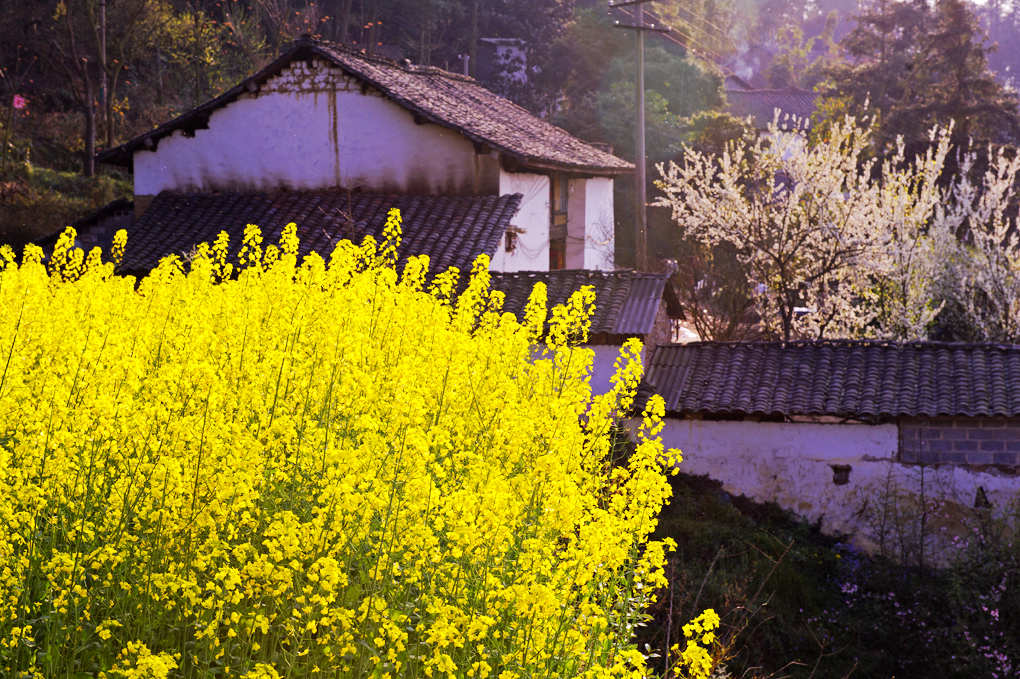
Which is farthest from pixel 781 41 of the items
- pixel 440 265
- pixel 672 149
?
pixel 440 265

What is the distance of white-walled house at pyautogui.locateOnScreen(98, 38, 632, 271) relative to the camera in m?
19.8

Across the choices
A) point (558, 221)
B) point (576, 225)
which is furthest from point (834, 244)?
point (576, 225)

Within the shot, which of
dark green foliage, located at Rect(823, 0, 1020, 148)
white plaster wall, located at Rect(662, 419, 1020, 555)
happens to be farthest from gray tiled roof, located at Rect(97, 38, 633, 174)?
dark green foliage, located at Rect(823, 0, 1020, 148)

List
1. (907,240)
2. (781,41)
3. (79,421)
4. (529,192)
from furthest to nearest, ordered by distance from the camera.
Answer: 1. (781,41)
2. (529,192)
3. (907,240)
4. (79,421)

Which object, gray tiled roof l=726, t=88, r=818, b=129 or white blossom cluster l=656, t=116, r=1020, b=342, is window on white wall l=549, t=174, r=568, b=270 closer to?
white blossom cluster l=656, t=116, r=1020, b=342

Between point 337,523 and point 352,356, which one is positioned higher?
point 352,356

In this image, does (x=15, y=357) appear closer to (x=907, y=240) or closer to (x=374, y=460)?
(x=374, y=460)

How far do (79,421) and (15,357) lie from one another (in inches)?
46.1

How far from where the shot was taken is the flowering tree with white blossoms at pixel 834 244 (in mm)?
18969

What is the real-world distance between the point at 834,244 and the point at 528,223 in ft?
19.7

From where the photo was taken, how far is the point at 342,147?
20297 millimetres

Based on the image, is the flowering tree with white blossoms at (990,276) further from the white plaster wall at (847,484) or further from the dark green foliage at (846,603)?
the dark green foliage at (846,603)

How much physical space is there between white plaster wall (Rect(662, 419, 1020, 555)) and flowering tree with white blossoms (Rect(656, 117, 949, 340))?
14.6ft

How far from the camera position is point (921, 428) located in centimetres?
1409
